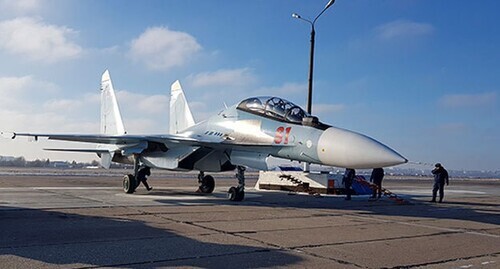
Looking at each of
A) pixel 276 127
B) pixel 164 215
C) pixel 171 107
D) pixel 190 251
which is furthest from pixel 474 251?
pixel 171 107

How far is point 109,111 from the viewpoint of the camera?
2069 cm

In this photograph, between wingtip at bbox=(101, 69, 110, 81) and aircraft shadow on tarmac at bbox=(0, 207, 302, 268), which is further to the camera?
wingtip at bbox=(101, 69, 110, 81)

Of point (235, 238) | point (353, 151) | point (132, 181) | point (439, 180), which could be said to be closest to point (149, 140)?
point (132, 181)

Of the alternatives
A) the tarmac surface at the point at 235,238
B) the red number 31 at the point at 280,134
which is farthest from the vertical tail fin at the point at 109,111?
the red number 31 at the point at 280,134

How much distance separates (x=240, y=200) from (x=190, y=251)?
7757 millimetres

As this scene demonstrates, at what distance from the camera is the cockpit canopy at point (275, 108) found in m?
12.6

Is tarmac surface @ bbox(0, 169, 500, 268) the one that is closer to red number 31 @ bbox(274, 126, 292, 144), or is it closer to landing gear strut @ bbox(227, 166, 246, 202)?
red number 31 @ bbox(274, 126, 292, 144)

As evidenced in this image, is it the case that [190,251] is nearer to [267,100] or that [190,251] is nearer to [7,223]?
[7,223]

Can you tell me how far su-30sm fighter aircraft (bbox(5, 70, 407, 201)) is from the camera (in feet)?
35.3

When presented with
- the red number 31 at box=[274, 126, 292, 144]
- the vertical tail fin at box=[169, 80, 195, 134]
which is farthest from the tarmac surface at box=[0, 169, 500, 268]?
the vertical tail fin at box=[169, 80, 195, 134]

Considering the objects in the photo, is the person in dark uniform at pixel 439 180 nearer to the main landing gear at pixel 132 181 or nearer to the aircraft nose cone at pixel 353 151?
the aircraft nose cone at pixel 353 151

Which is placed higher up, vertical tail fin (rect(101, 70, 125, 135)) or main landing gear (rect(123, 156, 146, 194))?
vertical tail fin (rect(101, 70, 125, 135))

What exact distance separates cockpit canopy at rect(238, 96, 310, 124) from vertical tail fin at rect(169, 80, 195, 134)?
6.04 meters

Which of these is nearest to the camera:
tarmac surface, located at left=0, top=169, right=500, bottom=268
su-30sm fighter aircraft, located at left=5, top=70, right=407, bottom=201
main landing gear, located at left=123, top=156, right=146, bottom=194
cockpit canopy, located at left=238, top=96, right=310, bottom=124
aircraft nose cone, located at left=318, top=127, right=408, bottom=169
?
tarmac surface, located at left=0, top=169, right=500, bottom=268
